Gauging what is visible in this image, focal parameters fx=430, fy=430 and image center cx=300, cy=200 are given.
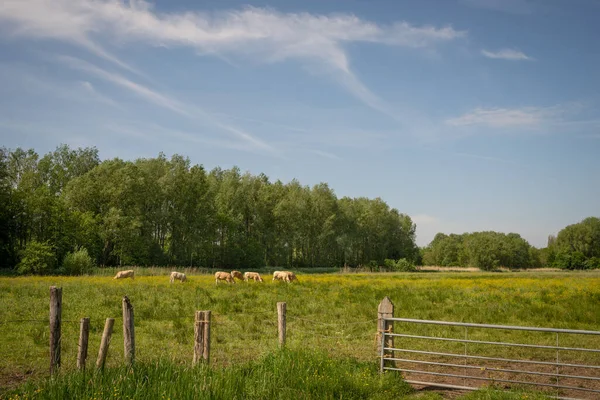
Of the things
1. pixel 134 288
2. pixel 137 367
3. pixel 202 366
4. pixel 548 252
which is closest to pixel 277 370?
pixel 202 366

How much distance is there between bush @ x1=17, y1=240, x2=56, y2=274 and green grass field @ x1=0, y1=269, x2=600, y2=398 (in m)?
24.3

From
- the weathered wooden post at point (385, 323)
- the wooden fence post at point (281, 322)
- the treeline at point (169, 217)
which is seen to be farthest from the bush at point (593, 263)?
the wooden fence post at point (281, 322)

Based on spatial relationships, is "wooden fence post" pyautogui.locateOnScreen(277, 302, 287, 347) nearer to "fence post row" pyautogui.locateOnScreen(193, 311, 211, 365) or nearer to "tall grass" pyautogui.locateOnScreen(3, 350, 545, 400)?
"tall grass" pyautogui.locateOnScreen(3, 350, 545, 400)

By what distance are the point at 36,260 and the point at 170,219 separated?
25.6m

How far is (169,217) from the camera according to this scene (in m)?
71.0

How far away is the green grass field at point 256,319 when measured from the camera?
12.5m

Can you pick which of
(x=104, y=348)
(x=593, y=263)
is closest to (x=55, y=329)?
(x=104, y=348)

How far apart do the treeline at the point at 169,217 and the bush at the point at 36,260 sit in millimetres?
127

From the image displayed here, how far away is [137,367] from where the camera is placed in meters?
9.36

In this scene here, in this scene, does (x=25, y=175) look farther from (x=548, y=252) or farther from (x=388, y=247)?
(x=548, y=252)

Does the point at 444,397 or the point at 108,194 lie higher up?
the point at 108,194

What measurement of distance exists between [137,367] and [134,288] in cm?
1790

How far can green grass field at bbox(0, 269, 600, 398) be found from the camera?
1253 centimetres

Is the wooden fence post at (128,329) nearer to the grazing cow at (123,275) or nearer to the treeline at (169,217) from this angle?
the grazing cow at (123,275)
